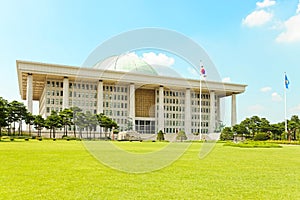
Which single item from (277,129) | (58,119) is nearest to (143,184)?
(58,119)

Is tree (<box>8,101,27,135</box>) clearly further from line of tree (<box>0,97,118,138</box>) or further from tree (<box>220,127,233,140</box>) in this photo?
tree (<box>220,127,233,140</box>)

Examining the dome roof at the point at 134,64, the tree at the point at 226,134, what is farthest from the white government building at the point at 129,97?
the dome roof at the point at 134,64

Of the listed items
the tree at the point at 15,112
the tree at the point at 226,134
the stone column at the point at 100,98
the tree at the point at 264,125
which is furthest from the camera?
the stone column at the point at 100,98

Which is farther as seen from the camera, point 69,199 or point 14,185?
point 14,185

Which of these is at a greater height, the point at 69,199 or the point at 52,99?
the point at 52,99

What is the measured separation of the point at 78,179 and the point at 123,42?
3.70 meters

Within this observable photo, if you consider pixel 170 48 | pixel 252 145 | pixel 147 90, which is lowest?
pixel 252 145

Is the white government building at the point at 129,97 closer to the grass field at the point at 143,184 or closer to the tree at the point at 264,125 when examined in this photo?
the tree at the point at 264,125

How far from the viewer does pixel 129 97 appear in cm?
7575

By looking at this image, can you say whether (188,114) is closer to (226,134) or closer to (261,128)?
(226,134)

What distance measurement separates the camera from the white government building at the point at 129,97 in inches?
2630

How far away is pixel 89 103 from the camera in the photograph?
60719 millimetres

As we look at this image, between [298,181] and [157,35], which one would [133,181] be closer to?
[157,35]

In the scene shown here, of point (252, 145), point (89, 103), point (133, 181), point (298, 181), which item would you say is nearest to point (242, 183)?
point (298, 181)
